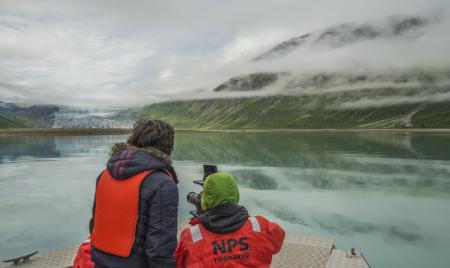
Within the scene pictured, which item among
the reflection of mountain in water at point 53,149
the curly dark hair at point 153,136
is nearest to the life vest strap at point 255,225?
the curly dark hair at point 153,136

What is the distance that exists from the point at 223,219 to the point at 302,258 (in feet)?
11.7

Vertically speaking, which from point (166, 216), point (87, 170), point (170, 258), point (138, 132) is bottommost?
point (87, 170)

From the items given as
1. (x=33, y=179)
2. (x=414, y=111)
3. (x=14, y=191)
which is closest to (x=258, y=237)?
(x=14, y=191)

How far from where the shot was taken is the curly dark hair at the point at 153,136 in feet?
10.8

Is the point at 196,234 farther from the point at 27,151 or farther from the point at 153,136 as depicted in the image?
the point at 27,151

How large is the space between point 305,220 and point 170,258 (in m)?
9.09

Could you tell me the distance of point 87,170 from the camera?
944 inches

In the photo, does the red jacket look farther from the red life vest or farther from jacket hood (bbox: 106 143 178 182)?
jacket hood (bbox: 106 143 178 182)

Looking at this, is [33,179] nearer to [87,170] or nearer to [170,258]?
[87,170]

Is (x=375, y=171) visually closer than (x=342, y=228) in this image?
No

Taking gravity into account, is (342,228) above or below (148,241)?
below

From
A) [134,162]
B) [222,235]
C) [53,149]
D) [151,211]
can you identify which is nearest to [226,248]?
[222,235]

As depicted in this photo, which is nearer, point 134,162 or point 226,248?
point 134,162

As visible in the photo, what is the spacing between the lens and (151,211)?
9.91 ft
